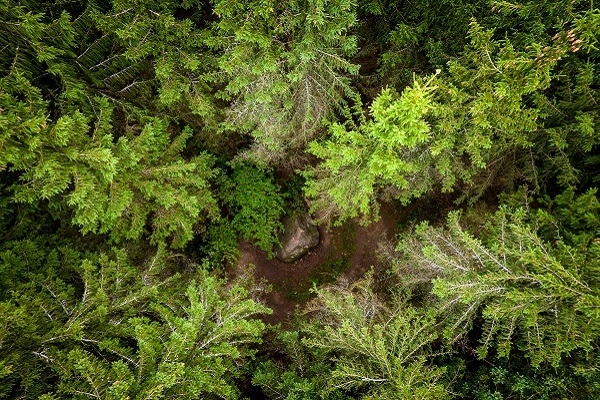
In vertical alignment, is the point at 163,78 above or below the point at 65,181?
above

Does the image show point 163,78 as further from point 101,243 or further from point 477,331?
point 477,331

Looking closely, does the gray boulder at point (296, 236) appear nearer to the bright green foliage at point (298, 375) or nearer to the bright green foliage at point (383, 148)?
the bright green foliage at point (383, 148)

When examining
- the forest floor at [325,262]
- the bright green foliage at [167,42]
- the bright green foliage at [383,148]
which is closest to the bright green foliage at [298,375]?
the forest floor at [325,262]

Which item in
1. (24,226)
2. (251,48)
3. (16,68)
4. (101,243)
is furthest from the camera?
(101,243)

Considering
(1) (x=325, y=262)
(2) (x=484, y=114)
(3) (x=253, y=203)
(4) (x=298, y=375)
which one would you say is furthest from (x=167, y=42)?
(1) (x=325, y=262)

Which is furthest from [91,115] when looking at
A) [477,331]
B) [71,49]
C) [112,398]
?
[477,331]
